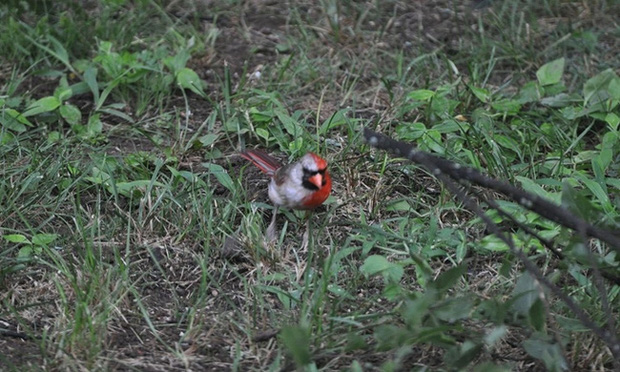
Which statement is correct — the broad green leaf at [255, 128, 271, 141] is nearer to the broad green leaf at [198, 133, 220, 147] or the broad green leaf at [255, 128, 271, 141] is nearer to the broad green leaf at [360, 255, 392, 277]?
the broad green leaf at [198, 133, 220, 147]

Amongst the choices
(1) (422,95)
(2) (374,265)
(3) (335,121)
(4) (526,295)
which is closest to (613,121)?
(1) (422,95)

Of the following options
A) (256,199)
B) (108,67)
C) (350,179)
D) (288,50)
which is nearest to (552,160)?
(350,179)

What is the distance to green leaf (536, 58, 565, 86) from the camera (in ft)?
16.8

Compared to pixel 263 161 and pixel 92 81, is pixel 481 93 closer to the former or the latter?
pixel 263 161

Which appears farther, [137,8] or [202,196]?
[137,8]

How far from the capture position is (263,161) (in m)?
4.44

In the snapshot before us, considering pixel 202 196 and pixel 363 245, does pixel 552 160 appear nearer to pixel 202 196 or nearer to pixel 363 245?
pixel 363 245

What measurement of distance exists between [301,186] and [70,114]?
4.96 ft

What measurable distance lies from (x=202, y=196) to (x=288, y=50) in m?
1.57

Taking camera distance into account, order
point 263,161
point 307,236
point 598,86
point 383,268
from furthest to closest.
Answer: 1. point 598,86
2. point 263,161
3. point 307,236
4. point 383,268

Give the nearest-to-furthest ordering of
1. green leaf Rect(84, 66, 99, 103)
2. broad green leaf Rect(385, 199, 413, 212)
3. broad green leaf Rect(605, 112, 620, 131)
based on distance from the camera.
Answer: broad green leaf Rect(385, 199, 413, 212) < broad green leaf Rect(605, 112, 620, 131) < green leaf Rect(84, 66, 99, 103)

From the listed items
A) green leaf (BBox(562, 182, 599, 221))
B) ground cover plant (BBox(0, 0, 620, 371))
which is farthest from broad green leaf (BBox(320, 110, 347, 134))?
green leaf (BBox(562, 182, 599, 221))

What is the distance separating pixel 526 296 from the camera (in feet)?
10.5

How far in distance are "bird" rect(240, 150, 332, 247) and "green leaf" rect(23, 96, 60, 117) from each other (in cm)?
134
